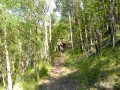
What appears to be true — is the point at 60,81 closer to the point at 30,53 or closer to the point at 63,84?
the point at 63,84

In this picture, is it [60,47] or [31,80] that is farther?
[60,47]

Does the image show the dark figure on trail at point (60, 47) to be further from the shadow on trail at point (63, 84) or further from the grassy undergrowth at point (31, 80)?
the shadow on trail at point (63, 84)

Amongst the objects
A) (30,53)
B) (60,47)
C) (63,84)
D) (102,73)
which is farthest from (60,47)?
(30,53)

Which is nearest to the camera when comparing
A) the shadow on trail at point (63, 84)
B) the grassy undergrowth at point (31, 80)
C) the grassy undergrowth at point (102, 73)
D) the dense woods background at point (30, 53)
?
the dense woods background at point (30, 53)

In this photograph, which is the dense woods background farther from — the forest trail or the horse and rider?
the horse and rider

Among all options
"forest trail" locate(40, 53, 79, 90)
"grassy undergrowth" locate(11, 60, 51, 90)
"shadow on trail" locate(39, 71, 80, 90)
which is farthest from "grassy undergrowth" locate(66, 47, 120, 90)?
"grassy undergrowth" locate(11, 60, 51, 90)

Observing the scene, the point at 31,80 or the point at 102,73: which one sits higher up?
the point at 102,73

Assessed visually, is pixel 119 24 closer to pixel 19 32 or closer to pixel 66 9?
pixel 66 9

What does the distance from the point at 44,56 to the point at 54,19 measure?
94.7 ft

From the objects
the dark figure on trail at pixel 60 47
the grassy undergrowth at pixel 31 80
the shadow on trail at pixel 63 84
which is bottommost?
the shadow on trail at pixel 63 84

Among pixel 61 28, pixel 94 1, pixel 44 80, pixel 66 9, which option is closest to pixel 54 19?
pixel 61 28

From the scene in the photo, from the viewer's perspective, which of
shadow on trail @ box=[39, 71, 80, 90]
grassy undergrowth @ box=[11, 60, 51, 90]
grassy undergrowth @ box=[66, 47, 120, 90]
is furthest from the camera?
shadow on trail @ box=[39, 71, 80, 90]

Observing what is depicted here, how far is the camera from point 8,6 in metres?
14.9

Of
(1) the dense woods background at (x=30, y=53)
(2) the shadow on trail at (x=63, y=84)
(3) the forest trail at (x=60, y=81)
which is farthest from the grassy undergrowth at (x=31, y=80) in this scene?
(2) the shadow on trail at (x=63, y=84)
